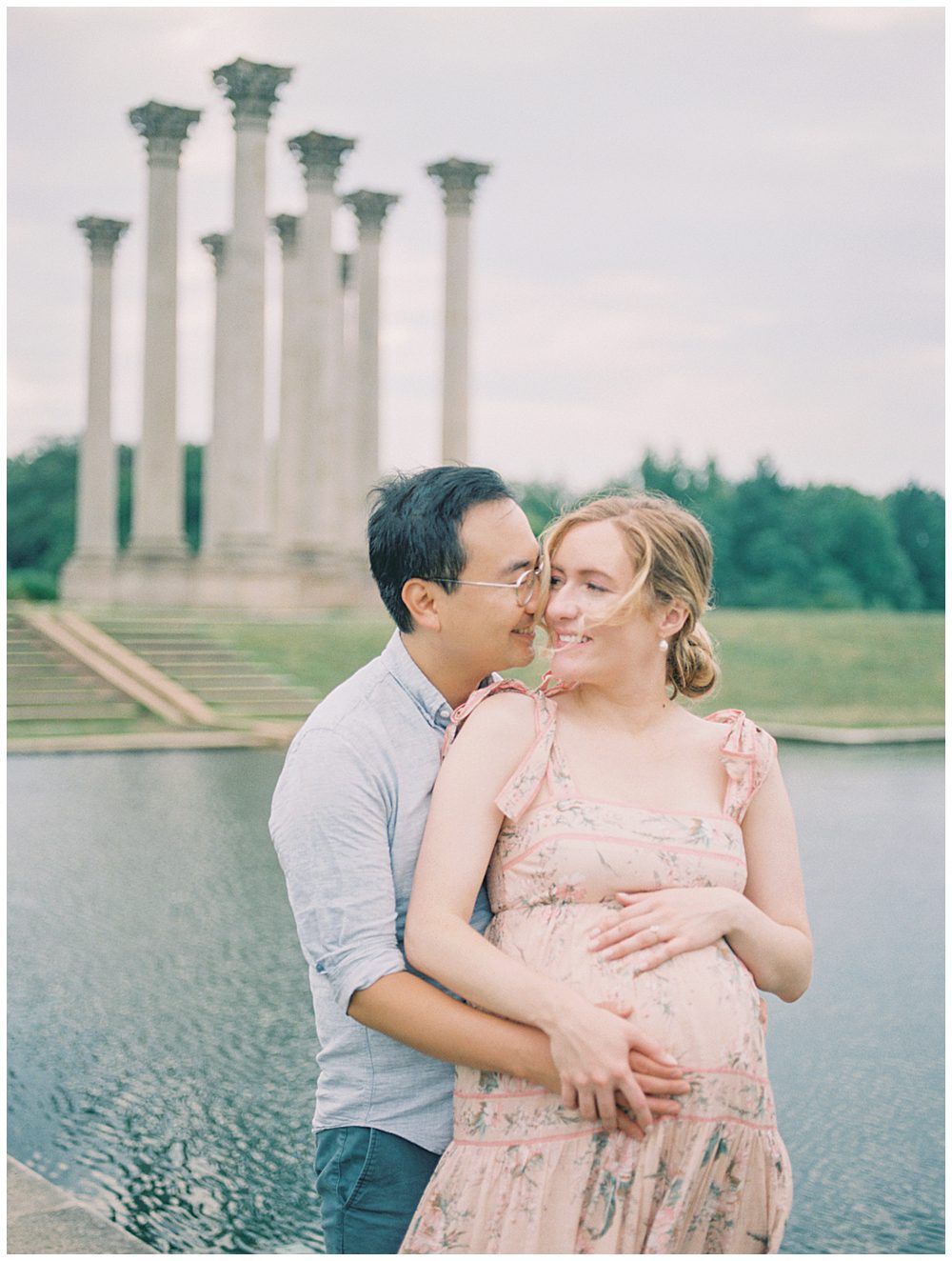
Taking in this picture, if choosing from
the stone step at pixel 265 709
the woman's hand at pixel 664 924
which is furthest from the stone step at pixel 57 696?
the woman's hand at pixel 664 924

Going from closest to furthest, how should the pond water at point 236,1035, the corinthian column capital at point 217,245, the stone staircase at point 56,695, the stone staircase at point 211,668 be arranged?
the pond water at point 236,1035
the stone staircase at point 56,695
the stone staircase at point 211,668
the corinthian column capital at point 217,245

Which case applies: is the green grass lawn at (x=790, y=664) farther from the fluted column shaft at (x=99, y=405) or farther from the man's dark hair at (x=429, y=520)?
the man's dark hair at (x=429, y=520)

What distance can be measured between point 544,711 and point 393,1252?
64.5 inches

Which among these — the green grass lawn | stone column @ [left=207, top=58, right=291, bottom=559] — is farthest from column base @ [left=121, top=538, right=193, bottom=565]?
the green grass lawn

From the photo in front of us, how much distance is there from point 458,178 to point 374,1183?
6341cm

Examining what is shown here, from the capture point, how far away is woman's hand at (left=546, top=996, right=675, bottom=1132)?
392cm

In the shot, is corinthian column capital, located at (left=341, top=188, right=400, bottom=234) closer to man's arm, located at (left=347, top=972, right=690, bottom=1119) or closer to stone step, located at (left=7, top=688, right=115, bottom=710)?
stone step, located at (left=7, top=688, right=115, bottom=710)

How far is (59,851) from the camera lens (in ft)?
68.7

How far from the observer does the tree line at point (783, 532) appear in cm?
11231

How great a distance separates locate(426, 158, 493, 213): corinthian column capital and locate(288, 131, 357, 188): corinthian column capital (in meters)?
4.36

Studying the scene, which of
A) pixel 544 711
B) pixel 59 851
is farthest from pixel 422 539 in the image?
pixel 59 851

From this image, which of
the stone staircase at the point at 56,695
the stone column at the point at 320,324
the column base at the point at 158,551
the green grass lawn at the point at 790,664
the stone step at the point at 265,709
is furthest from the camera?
the column base at the point at 158,551

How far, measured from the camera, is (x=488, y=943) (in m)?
4.07

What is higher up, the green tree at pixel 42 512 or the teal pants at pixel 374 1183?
the green tree at pixel 42 512
